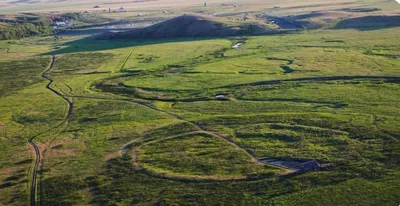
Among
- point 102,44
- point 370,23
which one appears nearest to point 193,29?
point 102,44

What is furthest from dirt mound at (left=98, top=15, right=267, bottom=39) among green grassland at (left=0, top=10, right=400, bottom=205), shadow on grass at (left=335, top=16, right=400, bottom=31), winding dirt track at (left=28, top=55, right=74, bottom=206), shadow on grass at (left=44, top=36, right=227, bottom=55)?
winding dirt track at (left=28, top=55, right=74, bottom=206)

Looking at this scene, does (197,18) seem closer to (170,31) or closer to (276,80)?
(170,31)

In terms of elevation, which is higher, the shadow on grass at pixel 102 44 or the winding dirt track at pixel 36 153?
the shadow on grass at pixel 102 44

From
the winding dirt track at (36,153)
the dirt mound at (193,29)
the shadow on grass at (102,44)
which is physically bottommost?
the winding dirt track at (36,153)

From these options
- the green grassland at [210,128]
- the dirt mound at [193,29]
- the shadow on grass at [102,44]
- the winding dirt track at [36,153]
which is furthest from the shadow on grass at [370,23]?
the winding dirt track at [36,153]

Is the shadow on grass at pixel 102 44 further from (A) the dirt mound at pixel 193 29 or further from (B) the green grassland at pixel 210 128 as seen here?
(B) the green grassland at pixel 210 128

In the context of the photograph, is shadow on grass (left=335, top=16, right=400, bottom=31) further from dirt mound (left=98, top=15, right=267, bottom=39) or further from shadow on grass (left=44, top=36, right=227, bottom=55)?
shadow on grass (left=44, top=36, right=227, bottom=55)

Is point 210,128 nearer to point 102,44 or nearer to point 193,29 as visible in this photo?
point 102,44
